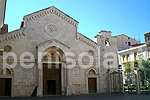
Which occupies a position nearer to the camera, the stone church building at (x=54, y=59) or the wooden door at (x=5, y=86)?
the wooden door at (x=5, y=86)

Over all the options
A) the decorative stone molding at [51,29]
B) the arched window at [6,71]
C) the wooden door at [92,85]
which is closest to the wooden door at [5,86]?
the arched window at [6,71]

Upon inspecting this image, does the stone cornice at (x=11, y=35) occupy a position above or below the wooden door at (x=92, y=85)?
above

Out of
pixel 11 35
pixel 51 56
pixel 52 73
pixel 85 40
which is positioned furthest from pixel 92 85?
pixel 11 35

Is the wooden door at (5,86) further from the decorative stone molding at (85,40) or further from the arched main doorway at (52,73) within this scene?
the decorative stone molding at (85,40)

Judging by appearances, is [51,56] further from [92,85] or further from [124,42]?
[124,42]

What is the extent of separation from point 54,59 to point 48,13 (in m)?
5.63

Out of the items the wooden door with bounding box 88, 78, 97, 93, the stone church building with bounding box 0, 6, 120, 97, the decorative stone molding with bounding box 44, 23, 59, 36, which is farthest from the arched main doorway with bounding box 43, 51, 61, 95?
the wooden door with bounding box 88, 78, 97, 93

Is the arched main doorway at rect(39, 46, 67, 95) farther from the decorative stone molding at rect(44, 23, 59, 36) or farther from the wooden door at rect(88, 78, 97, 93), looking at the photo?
the wooden door at rect(88, 78, 97, 93)

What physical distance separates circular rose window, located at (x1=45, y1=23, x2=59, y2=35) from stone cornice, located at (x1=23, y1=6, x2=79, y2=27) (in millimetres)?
1403

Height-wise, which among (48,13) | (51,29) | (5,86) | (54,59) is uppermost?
(48,13)

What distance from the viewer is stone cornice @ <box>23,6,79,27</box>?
2097 cm

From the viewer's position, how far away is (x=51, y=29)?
2159cm

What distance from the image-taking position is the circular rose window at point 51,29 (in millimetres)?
21438

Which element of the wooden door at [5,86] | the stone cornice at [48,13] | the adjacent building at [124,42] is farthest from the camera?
the adjacent building at [124,42]
